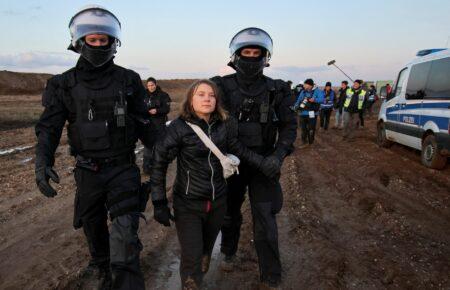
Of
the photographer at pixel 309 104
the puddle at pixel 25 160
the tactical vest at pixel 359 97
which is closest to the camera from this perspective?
the puddle at pixel 25 160

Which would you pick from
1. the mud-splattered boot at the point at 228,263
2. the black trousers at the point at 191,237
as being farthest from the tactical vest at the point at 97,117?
the mud-splattered boot at the point at 228,263

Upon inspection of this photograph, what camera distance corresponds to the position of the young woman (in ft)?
10.4

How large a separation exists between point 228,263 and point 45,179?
1.92 metres

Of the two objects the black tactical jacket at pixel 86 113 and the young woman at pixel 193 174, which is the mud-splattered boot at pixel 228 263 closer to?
the young woman at pixel 193 174

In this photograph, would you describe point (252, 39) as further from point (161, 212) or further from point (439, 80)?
point (439, 80)

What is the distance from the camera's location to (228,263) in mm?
4152

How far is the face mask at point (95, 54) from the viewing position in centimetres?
330

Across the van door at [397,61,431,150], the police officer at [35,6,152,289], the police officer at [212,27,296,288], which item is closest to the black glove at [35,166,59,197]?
the police officer at [35,6,152,289]

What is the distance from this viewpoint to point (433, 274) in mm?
3975

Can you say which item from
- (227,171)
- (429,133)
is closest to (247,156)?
(227,171)

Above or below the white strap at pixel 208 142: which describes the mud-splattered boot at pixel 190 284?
below

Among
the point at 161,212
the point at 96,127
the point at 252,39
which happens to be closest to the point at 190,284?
the point at 161,212

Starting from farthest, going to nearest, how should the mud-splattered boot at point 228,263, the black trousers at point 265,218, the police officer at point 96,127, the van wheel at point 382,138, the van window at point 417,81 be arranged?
the van wheel at point 382,138 < the van window at point 417,81 < the mud-splattered boot at point 228,263 < the black trousers at point 265,218 < the police officer at point 96,127

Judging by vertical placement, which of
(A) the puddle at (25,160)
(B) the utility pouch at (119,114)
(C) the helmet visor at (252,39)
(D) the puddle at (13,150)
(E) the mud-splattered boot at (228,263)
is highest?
(C) the helmet visor at (252,39)
